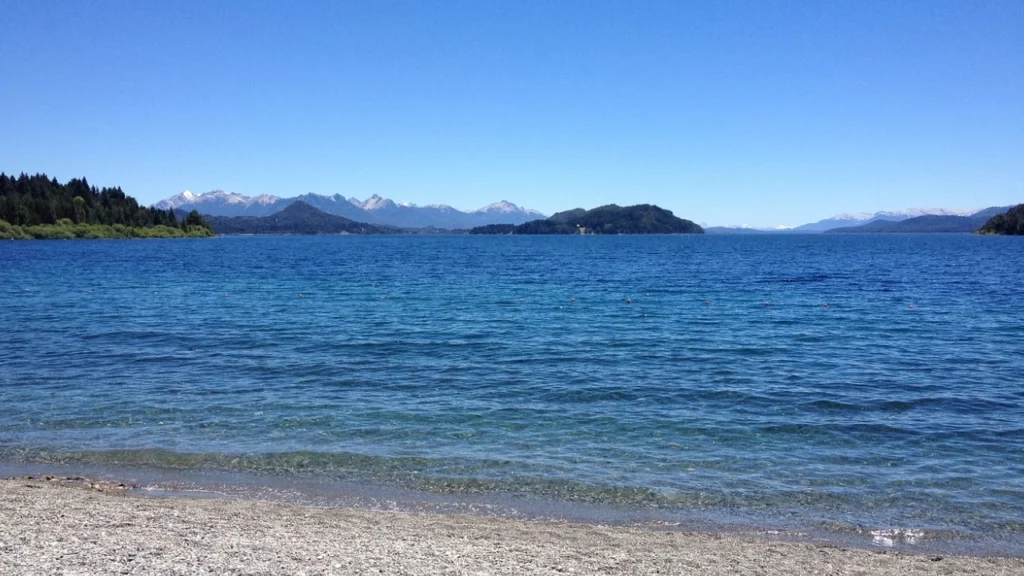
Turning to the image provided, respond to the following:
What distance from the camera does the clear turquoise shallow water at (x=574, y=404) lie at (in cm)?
1347

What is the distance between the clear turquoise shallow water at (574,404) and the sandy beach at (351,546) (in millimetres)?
1593

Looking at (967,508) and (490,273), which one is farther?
(490,273)

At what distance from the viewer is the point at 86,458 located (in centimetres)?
1500

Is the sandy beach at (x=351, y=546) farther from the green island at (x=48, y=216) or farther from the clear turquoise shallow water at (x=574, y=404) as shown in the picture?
the green island at (x=48, y=216)

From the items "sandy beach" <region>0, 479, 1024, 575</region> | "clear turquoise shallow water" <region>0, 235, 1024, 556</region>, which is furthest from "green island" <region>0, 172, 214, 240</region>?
"sandy beach" <region>0, 479, 1024, 575</region>

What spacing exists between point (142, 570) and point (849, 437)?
14251 mm

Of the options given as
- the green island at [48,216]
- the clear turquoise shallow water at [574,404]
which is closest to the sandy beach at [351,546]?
the clear turquoise shallow water at [574,404]

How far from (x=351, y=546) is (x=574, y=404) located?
10.5 meters

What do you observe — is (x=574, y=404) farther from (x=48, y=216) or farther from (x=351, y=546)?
(x=48, y=216)

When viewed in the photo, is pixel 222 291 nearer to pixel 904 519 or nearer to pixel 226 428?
pixel 226 428

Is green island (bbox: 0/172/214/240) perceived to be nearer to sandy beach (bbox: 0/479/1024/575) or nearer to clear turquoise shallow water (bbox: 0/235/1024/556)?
clear turquoise shallow water (bbox: 0/235/1024/556)

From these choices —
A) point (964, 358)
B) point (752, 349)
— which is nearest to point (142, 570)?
point (752, 349)

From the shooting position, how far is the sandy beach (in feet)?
28.5

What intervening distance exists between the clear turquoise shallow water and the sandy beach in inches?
62.7
